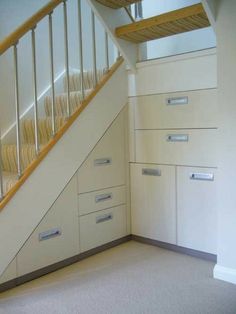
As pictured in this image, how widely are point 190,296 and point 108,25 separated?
5.88ft

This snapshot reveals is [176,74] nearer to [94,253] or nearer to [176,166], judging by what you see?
[176,166]

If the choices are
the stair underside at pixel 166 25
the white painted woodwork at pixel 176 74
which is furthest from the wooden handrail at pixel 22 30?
the white painted woodwork at pixel 176 74

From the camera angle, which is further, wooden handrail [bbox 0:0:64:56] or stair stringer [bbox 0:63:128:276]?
stair stringer [bbox 0:63:128:276]

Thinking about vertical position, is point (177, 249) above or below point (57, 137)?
below

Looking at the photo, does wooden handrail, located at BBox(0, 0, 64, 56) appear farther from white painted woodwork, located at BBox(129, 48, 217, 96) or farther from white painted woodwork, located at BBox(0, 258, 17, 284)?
white painted woodwork, located at BBox(0, 258, 17, 284)

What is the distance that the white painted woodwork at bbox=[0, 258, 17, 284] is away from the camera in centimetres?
193

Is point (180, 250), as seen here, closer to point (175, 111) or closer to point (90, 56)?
point (175, 111)

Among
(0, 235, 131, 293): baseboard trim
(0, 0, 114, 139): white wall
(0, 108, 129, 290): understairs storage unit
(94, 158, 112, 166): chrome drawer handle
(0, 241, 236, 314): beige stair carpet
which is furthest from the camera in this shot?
(0, 0, 114, 139): white wall

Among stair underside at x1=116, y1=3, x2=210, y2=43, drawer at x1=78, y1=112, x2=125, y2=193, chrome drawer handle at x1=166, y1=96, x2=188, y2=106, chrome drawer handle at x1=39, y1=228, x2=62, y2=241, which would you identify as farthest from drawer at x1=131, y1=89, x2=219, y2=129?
chrome drawer handle at x1=39, y1=228, x2=62, y2=241

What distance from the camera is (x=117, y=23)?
242cm

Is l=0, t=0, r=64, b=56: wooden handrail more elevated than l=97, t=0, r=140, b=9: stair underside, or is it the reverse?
l=97, t=0, r=140, b=9: stair underside

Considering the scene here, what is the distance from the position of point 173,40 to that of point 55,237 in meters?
2.38

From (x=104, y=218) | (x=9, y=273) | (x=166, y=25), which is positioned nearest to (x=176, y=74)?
(x=166, y=25)

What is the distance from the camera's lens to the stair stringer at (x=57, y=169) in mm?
1934
